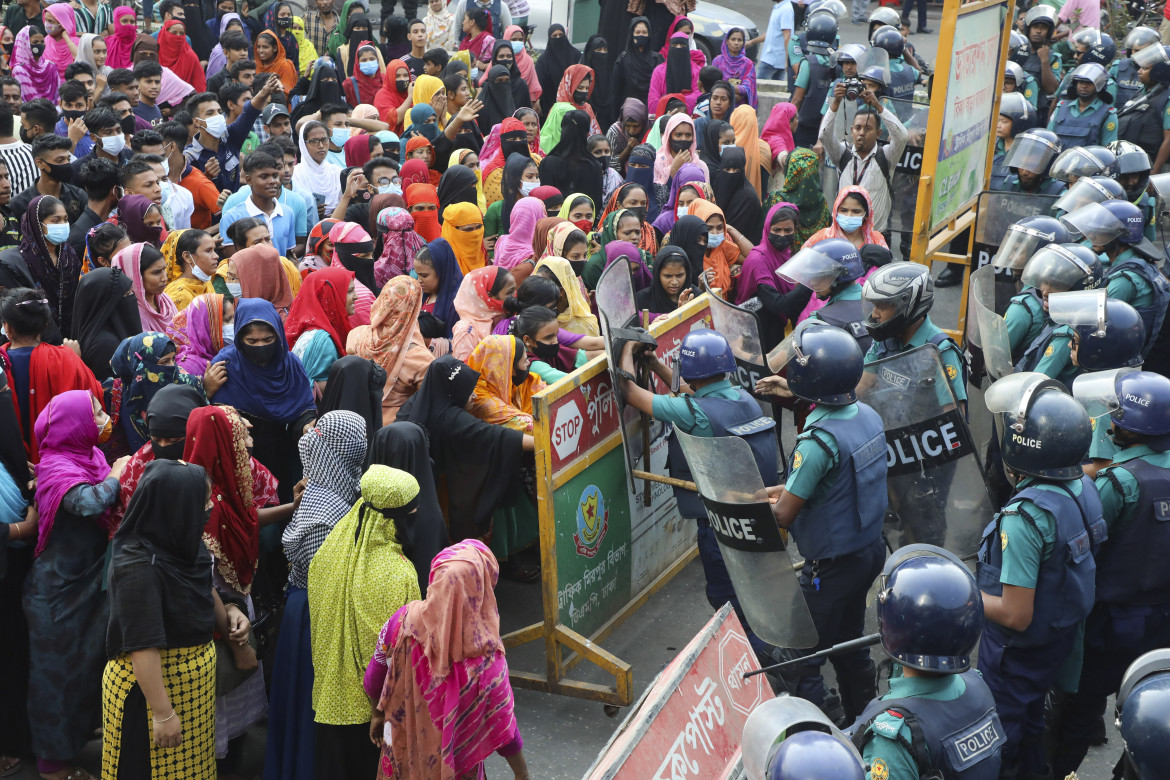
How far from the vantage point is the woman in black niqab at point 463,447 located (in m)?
5.06

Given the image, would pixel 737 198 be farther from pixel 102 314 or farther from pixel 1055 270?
pixel 102 314

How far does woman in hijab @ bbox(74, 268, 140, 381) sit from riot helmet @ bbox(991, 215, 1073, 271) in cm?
497

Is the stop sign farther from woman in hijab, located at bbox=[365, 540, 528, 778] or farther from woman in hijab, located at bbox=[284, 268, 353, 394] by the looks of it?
woman in hijab, located at bbox=[284, 268, 353, 394]

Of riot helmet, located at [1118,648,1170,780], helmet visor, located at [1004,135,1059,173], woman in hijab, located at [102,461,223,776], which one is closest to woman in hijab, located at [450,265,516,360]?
woman in hijab, located at [102,461,223,776]

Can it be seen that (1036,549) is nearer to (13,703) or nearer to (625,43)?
(13,703)

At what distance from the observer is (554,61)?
12.8m

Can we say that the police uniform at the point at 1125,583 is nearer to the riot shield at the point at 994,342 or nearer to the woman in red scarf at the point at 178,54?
the riot shield at the point at 994,342

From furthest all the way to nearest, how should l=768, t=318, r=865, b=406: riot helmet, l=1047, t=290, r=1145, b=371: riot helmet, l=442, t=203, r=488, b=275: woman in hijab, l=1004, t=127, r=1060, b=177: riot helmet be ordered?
l=1004, t=127, r=1060, b=177: riot helmet → l=442, t=203, r=488, b=275: woman in hijab → l=1047, t=290, r=1145, b=371: riot helmet → l=768, t=318, r=865, b=406: riot helmet

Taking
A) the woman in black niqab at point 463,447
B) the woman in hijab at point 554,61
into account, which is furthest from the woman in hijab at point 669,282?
the woman in hijab at point 554,61

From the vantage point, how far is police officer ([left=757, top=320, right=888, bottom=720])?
14.3 ft

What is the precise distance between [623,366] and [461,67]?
22.9 ft

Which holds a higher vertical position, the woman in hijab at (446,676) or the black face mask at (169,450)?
the black face mask at (169,450)

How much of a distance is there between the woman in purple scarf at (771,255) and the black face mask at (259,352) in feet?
10.9

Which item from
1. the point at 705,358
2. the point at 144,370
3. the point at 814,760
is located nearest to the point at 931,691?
the point at 814,760
